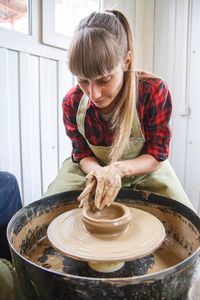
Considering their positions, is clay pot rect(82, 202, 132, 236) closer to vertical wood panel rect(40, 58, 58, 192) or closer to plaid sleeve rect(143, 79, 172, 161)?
plaid sleeve rect(143, 79, 172, 161)

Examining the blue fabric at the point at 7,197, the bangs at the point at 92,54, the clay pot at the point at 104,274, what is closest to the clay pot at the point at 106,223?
the clay pot at the point at 104,274

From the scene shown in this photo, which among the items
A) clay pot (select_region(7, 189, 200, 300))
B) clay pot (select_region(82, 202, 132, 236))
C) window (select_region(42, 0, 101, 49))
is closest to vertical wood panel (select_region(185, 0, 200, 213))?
window (select_region(42, 0, 101, 49))

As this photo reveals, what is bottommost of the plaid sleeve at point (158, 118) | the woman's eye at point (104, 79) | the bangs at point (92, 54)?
the plaid sleeve at point (158, 118)

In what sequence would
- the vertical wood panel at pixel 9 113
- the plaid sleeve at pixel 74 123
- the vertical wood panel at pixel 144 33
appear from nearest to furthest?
the plaid sleeve at pixel 74 123, the vertical wood panel at pixel 9 113, the vertical wood panel at pixel 144 33

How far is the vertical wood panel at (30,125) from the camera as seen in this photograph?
4.99 feet

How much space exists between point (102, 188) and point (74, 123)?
521 mm

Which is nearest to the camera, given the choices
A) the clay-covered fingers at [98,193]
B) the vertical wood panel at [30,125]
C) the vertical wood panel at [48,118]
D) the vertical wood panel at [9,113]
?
the clay-covered fingers at [98,193]

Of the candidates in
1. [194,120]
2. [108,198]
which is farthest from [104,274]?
[194,120]

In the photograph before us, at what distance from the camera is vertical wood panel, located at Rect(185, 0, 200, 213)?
2153 mm

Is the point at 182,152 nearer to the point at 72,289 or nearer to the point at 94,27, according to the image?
the point at 94,27

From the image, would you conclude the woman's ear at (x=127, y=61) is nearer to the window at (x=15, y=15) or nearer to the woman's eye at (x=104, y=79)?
the woman's eye at (x=104, y=79)

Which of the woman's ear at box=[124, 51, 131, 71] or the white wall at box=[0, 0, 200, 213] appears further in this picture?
the white wall at box=[0, 0, 200, 213]

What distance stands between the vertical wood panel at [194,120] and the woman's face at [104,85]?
4.48 ft

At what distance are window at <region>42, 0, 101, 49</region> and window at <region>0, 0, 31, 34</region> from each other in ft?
0.32
